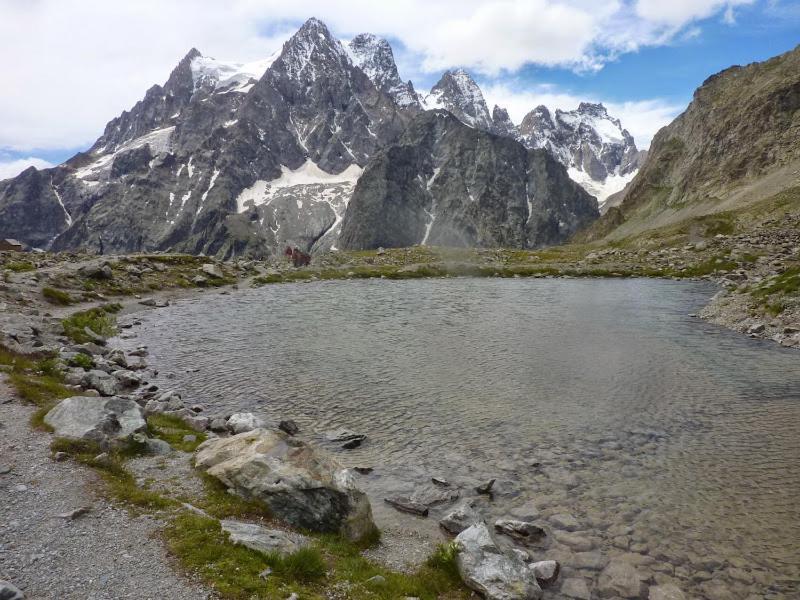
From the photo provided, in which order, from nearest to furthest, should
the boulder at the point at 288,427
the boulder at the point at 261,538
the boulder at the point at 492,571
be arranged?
the boulder at the point at 261,538, the boulder at the point at 492,571, the boulder at the point at 288,427

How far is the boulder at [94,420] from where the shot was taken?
1410 centimetres

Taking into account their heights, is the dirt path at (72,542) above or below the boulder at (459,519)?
above

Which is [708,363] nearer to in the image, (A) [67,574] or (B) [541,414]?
(B) [541,414]

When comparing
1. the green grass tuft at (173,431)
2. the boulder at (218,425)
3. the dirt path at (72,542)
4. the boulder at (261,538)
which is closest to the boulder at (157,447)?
the green grass tuft at (173,431)

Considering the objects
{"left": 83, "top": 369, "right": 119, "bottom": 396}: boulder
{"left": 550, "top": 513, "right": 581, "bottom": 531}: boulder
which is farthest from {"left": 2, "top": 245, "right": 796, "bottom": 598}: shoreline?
{"left": 550, "top": 513, "right": 581, "bottom": 531}: boulder

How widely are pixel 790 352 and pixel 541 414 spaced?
1912 centimetres

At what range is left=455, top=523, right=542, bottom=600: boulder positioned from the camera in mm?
10320

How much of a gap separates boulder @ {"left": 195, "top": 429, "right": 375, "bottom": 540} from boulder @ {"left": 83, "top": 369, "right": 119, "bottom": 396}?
10.7 m

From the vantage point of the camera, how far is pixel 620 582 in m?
11.1

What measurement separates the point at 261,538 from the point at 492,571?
5396 mm

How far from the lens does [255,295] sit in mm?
67500

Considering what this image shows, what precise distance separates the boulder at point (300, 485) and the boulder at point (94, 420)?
332 centimetres

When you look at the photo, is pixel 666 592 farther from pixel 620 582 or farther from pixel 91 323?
pixel 91 323

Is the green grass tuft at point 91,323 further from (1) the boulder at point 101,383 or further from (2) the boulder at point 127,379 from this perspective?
(1) the boulder at point 101,383
